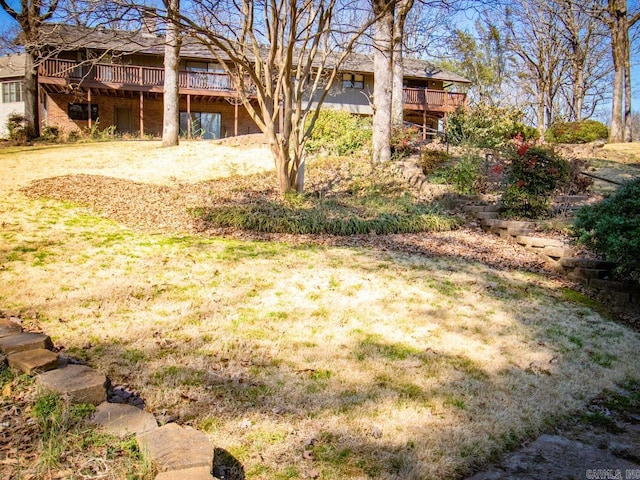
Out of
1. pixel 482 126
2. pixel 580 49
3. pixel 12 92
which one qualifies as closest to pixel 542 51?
pixel 580 49

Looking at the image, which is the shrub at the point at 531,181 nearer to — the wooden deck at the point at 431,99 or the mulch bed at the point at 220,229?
the mulch bed at the point at 220,229

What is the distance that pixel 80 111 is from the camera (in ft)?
86.7

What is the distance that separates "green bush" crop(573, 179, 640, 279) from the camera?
5504 millimetres

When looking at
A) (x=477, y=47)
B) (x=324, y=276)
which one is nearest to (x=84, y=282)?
(x=324, y=276)

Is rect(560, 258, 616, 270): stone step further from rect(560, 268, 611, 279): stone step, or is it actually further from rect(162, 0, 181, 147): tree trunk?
rect(162, 0, 181, 147): tree trunk

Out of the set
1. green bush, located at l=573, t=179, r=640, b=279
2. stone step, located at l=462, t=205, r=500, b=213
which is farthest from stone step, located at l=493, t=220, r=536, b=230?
green bush, located at l=573, t=179, r=640, b=279

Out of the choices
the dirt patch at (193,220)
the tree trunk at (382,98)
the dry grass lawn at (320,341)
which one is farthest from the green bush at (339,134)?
the dry grass lawn at (320,341)

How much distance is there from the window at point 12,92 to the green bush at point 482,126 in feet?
81.1

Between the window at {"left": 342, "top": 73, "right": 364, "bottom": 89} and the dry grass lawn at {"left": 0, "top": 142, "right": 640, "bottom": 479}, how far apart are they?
77.4 ft

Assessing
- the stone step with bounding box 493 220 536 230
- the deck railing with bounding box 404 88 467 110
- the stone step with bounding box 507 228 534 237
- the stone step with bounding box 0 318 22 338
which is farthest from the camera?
the deck railing with bounding box 404 88 467 110

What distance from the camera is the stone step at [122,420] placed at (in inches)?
108

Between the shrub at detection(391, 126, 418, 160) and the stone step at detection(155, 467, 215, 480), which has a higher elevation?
the shrub at detection(391, 126, 418, 160)

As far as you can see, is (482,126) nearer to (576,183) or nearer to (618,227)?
(576,183)

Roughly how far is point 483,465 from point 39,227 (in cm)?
714
